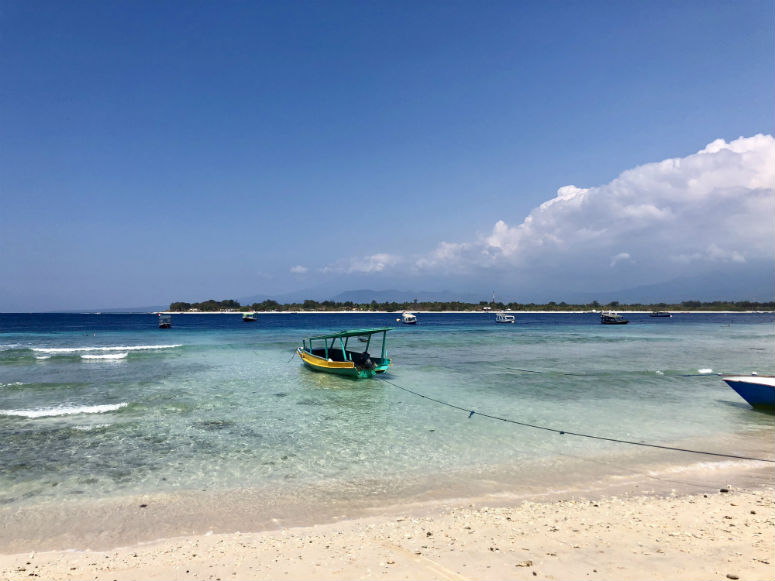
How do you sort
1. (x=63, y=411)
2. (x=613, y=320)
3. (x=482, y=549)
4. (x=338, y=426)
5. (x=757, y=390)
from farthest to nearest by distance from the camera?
(x=613, y=320)
(x=63, y=411)
(x=757, y=390)
(x=338, y=426)
(x=482, y=549)

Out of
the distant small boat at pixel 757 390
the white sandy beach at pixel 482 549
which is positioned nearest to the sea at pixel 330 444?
the distant small boat at pixel 757 390

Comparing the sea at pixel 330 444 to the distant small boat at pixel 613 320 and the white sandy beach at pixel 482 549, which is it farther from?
the distant small boat at pixel 613 320

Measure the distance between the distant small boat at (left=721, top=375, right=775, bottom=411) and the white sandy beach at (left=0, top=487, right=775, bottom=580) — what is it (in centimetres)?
1030

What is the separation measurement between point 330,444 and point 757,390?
15864 mm

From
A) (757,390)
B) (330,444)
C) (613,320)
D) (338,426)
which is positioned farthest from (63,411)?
(613,320)

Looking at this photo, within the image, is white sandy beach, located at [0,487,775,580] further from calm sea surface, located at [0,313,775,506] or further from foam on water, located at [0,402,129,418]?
foam on water, located at [0,402,129,418]

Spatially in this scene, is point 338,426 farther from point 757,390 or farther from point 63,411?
point 757,390

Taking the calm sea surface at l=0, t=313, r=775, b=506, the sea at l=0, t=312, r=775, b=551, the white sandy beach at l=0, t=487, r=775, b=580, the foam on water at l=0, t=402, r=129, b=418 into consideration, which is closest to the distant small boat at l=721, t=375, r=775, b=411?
the calm sea surface at l=0, t=313, r=775, b=506

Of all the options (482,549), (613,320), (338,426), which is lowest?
(338,426)

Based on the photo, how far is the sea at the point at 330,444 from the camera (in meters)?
8.62

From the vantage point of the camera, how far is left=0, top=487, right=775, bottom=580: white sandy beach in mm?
5629

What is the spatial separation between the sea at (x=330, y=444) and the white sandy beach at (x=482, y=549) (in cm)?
83

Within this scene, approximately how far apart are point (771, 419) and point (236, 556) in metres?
18.1

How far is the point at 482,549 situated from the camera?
6.30 metres
